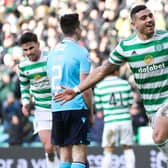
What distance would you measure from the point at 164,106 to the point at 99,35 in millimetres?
8650

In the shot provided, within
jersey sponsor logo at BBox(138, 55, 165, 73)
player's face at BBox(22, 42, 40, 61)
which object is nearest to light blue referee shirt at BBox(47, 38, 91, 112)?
jersey sponsor logo at BBox(138, 55, 165, 73)

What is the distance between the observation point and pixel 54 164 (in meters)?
11.6

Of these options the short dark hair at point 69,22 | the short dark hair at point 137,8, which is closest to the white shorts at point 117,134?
the short dark hair at point 69,22

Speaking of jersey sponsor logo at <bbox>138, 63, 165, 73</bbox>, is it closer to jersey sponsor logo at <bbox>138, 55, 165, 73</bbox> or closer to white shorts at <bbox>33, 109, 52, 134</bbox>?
jersey sponsor logo at <bbox>138, 55, 165, 73</bbox>

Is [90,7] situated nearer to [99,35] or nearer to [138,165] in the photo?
[99,35]

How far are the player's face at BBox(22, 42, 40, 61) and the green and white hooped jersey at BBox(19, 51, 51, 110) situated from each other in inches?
3.1

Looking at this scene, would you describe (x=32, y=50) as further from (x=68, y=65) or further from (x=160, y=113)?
(x=160, y=113)

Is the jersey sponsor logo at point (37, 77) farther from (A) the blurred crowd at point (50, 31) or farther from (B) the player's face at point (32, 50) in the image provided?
(A) the blurred crowd at point (50, 31)

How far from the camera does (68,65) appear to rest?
9.62 metres

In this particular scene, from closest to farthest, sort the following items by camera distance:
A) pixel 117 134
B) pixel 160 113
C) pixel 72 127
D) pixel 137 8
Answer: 1. pixel 160 113
2. pixel 137 8
3. pixel 72 127
4. pixel 117 134

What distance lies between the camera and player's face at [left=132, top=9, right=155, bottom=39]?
8.50m

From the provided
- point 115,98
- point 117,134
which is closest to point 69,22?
point 115,98

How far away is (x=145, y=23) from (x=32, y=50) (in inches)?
115

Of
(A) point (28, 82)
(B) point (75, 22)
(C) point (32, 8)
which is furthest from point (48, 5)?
(B) point (75, 22)
